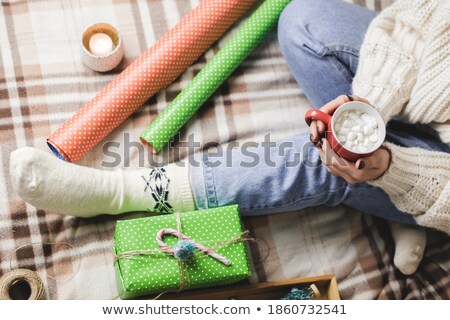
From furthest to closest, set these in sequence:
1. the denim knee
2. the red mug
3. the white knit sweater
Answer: the denim knee < the white knit sweater < the red mug

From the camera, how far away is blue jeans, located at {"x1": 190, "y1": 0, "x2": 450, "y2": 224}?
1.04 m

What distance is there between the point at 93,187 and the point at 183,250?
22cm

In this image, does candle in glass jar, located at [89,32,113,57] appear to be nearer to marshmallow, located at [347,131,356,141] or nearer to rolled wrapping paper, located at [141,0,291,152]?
rolled wrapping paper, located at [141,0,291,152]

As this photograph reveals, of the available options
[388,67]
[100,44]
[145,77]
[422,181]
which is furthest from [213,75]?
[422,181]

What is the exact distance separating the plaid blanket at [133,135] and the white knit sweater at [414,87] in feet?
0.71

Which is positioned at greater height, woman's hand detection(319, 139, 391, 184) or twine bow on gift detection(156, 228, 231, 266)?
woman's hand detection(319, 139, 391, 184)

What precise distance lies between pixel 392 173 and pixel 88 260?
611 mm

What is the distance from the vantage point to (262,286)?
1.06m

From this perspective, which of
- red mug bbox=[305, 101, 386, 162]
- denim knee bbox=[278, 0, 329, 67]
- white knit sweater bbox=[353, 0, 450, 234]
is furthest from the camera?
denim knee bbox=[278, 0, 329, 67]

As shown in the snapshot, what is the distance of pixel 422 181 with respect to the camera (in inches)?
38.0

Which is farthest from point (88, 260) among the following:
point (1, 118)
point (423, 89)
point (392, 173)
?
point (423, 89)

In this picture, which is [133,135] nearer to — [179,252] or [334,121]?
[179,252]

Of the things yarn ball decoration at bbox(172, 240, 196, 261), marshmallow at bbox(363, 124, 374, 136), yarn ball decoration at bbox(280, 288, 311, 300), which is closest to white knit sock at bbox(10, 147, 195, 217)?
yarn ball decoration at bbox(172, 240, 196, 261)

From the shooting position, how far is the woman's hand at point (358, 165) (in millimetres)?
872
